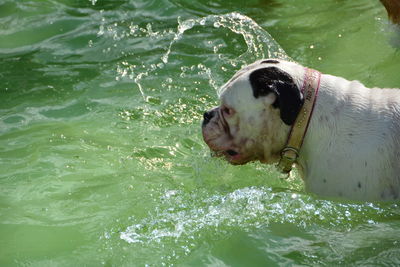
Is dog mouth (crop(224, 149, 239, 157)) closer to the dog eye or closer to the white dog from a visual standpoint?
the white dog

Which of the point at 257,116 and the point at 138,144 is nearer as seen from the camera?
the point at 257,116

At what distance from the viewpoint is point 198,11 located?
9.85m

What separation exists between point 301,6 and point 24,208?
229 inches

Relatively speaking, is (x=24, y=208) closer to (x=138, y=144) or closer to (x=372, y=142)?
(x=138, y=144)

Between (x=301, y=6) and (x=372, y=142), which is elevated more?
(x=372, y=142)

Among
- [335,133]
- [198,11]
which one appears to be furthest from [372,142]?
[198,11]

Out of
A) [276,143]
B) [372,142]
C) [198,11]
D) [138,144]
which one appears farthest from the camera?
[198,11]

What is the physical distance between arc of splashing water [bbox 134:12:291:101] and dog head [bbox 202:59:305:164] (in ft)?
7.21

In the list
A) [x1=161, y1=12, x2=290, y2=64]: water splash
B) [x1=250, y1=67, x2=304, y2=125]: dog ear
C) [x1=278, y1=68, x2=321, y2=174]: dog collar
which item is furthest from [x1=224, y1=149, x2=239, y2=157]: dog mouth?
[x1=161, y1=12, x2=290, y2=64]: water splash

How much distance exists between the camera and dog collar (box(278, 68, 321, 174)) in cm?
517

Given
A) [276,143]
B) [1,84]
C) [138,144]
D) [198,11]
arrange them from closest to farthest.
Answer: [276,143] < [138,144] < [1,84] < [198,11]

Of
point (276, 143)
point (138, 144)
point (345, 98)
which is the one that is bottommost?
point (138, 144)

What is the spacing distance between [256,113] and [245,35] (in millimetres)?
3411

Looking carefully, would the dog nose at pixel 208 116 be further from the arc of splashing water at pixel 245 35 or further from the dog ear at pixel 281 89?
the arc of splashing water at pixel 245 35
